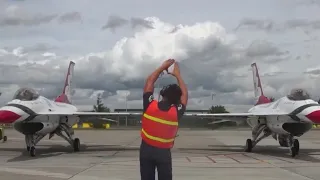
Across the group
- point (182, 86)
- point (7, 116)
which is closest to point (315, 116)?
point (7, 116)

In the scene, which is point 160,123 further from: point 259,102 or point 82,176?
point 259,102

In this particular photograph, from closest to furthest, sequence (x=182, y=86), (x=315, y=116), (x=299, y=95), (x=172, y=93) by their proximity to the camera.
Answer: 1. (x=172, y=93)
2. (x=182, y=86)
3. (x=315, y=116)
4. (x=299, y=95)

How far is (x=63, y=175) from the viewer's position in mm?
12078

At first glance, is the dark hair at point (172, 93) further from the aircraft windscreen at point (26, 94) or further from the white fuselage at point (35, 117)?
the aircraft windscreen at point (26, 94)

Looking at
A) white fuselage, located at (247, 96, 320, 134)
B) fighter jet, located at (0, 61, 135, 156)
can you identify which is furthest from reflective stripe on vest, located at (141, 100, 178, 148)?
white fuselage, located at (247, 96, 320, 134)

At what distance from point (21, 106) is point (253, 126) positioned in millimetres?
11825

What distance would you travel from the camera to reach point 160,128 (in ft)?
16.9

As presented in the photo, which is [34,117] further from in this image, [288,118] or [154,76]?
[154,76]

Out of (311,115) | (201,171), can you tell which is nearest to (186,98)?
(201,171)

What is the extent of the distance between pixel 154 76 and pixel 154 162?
3.29ft

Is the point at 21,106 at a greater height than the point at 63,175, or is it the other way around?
the point at 21,106

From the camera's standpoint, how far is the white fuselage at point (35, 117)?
1794cm

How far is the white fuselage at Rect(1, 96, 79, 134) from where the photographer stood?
1794cm

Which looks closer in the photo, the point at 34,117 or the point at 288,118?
the point at 34,117
